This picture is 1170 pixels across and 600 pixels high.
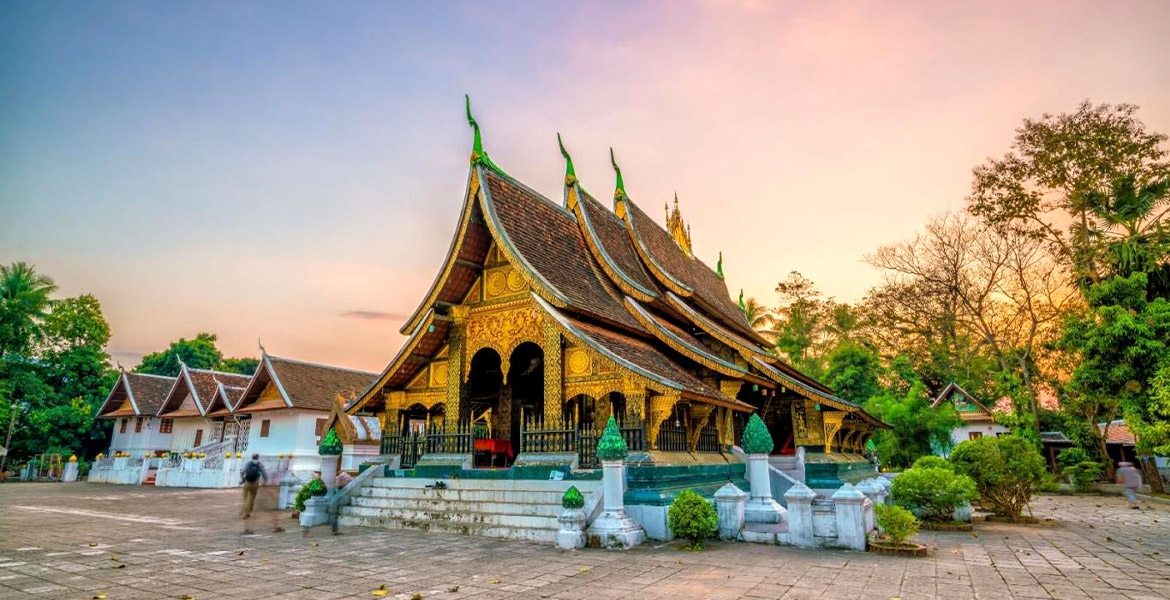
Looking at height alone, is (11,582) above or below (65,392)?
below

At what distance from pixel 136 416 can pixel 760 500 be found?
107 ft

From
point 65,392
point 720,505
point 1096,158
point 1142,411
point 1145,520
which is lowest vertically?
point 1145,520

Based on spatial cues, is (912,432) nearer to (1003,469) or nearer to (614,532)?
(1003,469)

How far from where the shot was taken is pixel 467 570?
577 centimetres

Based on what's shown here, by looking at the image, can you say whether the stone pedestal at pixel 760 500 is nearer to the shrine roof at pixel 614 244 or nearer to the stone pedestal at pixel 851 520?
the stone pedestal at pixel 851 520

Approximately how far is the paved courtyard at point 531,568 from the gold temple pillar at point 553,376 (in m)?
2.46

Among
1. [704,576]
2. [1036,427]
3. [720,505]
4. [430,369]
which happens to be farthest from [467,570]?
[1036,427]

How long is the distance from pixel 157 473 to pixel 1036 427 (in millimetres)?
33457

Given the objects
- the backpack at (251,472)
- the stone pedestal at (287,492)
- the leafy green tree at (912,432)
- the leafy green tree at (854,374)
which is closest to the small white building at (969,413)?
the leafy green tree at (854,374)

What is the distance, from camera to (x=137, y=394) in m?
29.8

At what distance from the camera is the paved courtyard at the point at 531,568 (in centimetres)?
484

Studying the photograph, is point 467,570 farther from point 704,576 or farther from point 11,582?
point 11,582

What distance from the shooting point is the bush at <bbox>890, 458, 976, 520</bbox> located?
9047 millimetres

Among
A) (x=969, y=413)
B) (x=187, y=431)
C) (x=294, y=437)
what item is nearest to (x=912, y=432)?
(x=969, y=413)
